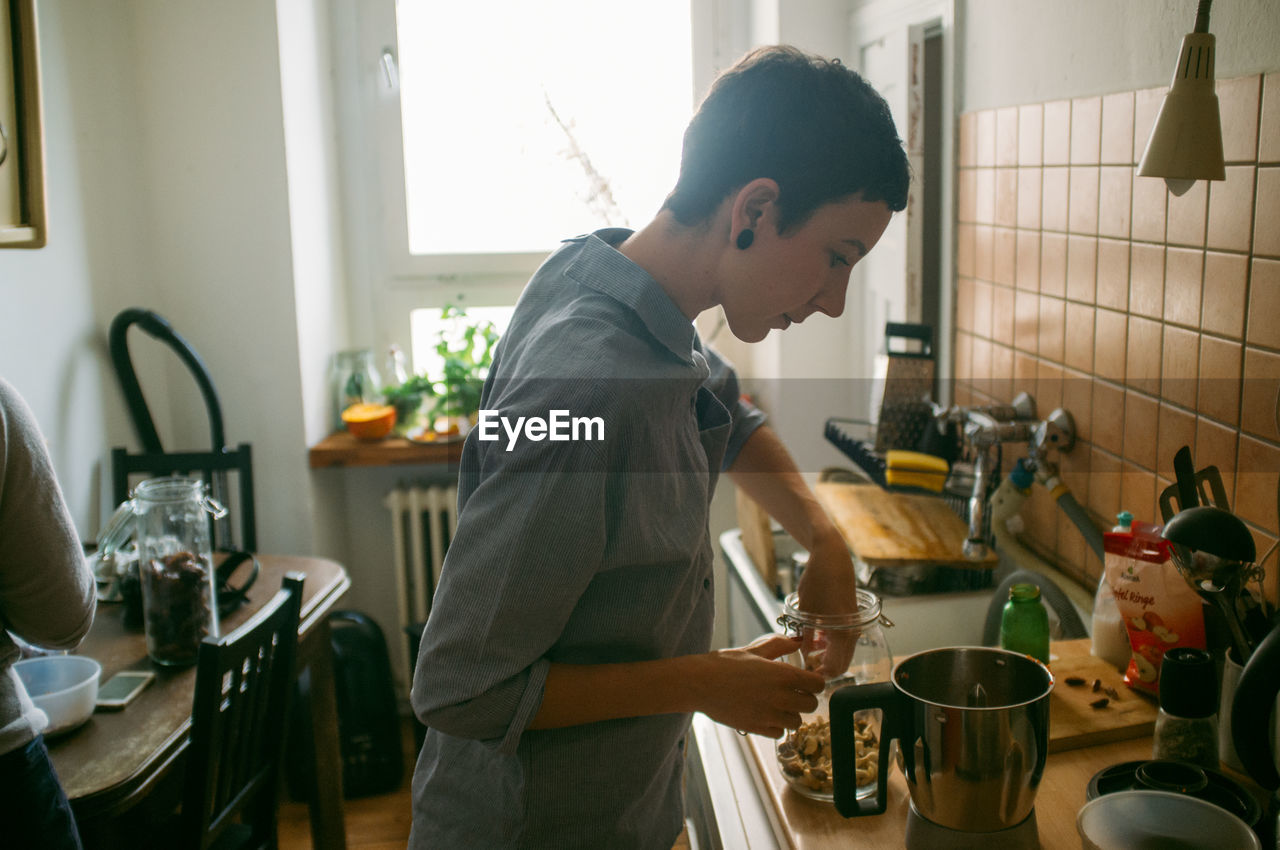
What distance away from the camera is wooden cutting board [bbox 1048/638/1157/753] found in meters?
1.10

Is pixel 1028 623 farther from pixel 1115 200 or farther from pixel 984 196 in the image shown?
pixel 984 196

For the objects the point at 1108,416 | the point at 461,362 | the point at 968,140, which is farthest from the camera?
the point at 461,362

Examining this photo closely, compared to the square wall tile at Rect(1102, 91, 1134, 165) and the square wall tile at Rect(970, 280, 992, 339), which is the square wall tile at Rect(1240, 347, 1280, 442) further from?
the square wall tile at Rect(970, 280, 992, 339)

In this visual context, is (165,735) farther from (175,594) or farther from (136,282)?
(136,282)

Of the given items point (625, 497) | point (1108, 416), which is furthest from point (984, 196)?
point (625, 497)

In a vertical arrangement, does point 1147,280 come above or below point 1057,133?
below

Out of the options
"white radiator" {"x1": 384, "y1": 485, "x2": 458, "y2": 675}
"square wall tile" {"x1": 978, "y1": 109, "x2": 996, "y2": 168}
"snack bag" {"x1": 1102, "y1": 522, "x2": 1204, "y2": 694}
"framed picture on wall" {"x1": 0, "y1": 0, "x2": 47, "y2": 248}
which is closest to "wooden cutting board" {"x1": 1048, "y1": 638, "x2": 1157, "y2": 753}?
"snack bag" {"x1": 1102, "y1": 522, "x2": 1204, "y2": 694}

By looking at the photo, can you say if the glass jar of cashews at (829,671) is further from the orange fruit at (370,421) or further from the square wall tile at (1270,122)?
the orange fruit at (370,421)

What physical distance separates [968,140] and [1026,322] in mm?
426

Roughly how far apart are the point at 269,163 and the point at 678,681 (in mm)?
2136

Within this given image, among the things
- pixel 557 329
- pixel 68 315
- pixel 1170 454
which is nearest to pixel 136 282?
pixel 68 315

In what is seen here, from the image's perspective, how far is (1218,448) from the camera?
1220 mm

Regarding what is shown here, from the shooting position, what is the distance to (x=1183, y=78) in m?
1.05

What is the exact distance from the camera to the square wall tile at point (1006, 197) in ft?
5.69
